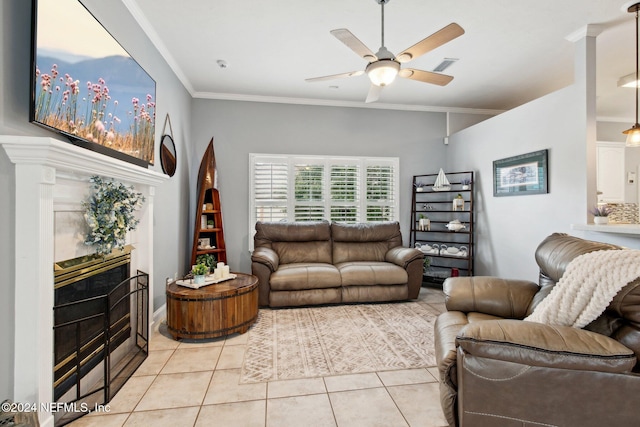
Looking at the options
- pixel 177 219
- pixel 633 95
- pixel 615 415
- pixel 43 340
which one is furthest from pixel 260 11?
pixel 633 95

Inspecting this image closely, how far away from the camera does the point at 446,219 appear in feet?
16.5

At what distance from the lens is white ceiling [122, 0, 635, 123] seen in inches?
103

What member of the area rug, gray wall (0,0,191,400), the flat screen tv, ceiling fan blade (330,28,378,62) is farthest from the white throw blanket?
the flat screen tv

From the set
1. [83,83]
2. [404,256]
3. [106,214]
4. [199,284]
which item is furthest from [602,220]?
[83,83]

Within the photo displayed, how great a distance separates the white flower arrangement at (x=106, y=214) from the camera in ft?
6.44

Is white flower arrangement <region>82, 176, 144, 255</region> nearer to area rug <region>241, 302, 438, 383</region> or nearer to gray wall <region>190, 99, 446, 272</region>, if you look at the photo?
area rug <region>241, 302, 438, 383</region>

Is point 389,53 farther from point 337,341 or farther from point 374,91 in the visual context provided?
point 337,341

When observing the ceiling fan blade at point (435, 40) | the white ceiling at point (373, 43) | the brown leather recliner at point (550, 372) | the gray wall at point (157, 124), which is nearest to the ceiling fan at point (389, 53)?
the ceiling fan blade at point (435, 40)

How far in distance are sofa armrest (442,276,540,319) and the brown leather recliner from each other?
0.59 metres

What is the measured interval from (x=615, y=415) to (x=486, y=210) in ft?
11.5

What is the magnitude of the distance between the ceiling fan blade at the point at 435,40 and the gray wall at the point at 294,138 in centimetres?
266

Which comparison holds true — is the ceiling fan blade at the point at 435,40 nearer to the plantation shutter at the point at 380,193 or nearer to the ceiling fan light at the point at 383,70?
the ceiling fan light at the point at 383,70

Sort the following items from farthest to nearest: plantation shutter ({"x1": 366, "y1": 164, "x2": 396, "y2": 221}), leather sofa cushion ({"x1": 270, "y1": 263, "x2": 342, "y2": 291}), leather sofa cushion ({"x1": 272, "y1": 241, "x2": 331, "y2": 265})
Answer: plantation shutter ({"x1": 366, "y1": 164, "x2": 396, "y2": 221}) → leather sofa cushion ({"x1": 272, "y1": 241, "x2": 331, "y2": 265}) → leather sofa cushion ({"x1": 270, "y1": 263, "x2": 342, "y2": 291})

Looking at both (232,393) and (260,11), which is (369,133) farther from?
(232,393)
